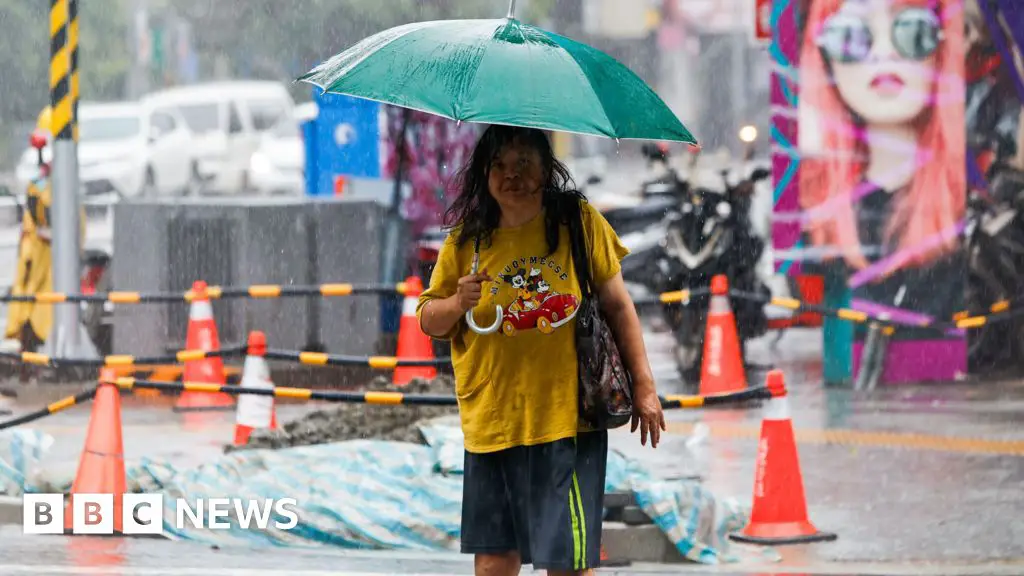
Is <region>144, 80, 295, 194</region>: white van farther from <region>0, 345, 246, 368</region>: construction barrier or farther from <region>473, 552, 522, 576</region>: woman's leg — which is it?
<region>473, 552, 522, 576</region>: woman's leg

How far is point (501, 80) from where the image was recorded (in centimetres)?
503

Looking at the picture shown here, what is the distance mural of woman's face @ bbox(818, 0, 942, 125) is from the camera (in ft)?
43.4

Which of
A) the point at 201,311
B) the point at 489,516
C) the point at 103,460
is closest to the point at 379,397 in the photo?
the point at 103,460

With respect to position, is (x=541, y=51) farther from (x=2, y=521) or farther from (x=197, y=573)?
(x=2, y=521)

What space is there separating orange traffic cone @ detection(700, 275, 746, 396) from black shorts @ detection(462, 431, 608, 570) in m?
7.10

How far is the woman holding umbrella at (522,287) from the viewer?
5.07 m

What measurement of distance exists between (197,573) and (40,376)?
693cm

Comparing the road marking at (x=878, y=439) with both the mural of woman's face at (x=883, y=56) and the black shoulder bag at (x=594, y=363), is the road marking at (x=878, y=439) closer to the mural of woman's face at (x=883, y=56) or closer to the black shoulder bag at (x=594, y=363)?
the mural of woman's face at (x=883, y=56)

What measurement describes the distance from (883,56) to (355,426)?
18.7 ft

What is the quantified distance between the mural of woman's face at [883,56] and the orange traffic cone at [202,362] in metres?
4.73

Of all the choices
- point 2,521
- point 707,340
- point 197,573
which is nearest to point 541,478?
point 197,573

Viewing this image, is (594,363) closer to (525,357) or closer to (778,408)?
(525,357)

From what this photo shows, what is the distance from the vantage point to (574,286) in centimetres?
514

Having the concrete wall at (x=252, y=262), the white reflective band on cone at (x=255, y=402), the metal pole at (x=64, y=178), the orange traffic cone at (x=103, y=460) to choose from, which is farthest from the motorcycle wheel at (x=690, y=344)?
the orange traffic cone at (x=103, y=460)
